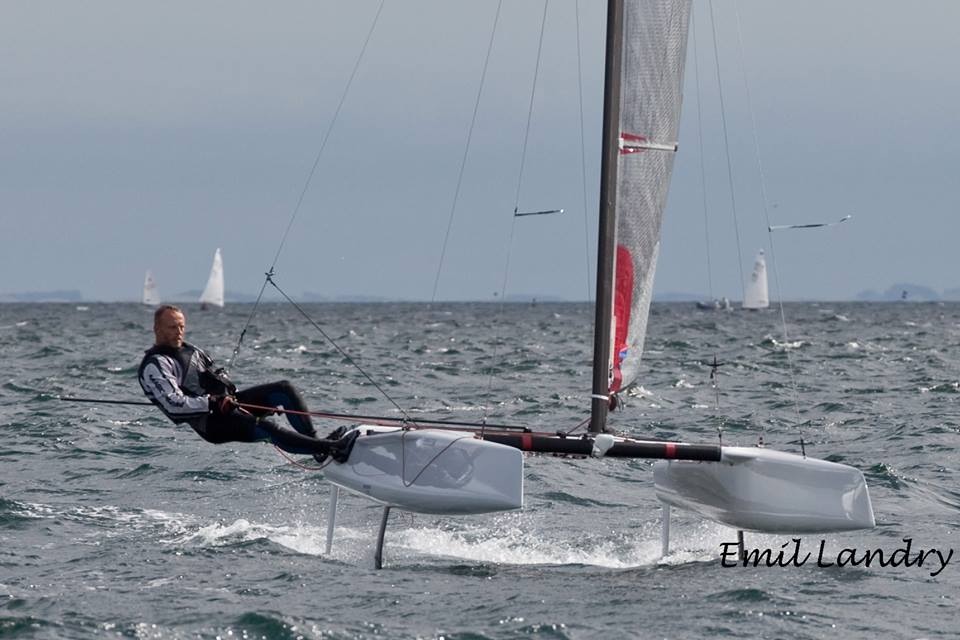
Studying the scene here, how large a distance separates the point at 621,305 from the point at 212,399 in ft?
7.48

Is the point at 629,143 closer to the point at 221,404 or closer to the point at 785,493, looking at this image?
the point at 785,493

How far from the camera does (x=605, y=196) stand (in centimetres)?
780

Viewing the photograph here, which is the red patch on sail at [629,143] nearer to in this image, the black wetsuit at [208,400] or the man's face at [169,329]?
→ the black wetsuit at [208,400]

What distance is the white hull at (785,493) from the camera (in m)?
7.40

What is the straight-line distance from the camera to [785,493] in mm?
7480

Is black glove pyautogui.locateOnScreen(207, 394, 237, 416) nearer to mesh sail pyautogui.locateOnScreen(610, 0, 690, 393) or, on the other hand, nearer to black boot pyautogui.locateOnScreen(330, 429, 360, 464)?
black boot pyautogui.locateOnScreen(330, 429, 360, 464)

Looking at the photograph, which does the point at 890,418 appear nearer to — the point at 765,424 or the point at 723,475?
the point at 765,424

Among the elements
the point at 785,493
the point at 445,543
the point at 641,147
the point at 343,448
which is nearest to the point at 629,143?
the point at 641,147

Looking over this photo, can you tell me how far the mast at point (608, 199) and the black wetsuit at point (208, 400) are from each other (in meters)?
1.52

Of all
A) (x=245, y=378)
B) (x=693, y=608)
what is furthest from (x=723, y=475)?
(x=245, y=378)

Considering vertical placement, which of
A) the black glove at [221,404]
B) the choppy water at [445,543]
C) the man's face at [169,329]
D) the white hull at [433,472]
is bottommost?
the choppy water at [445,543]

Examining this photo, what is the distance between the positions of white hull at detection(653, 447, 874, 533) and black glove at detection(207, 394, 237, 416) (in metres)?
2.53

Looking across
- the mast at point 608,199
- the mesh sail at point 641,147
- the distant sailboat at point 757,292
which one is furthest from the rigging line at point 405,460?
the distant sailboat at point 757,292

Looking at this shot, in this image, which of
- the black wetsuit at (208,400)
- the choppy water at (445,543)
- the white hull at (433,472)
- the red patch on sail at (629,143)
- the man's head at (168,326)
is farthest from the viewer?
the red patch on sail at (629,143)
